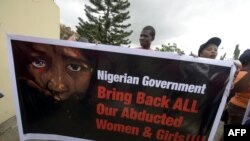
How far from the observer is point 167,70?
2.35 metres

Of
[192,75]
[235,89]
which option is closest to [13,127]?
[192,75]

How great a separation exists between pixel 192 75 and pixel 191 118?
0.46 meters

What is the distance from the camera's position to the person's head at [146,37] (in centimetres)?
342

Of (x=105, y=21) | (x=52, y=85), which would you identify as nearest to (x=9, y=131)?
(x=52, y=85)

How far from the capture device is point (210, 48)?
2.96 m

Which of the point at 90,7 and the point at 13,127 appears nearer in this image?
the point at 13,127

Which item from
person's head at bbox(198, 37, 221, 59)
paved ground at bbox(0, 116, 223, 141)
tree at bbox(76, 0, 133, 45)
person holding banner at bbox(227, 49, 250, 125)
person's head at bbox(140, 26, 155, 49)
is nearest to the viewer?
person holding banner at bbox(227, 49, 250, 125)

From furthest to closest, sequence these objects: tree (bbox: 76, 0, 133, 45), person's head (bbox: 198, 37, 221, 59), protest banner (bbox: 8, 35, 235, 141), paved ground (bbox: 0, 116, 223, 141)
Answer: tree (bbox: 76, 0, 133, 45) < paved ground (bbox: 0, 116, 223, 141) < person's head (bbox: 198, 37, 221, 59) < protest banner (bbox: 8, 35, 235, 141)

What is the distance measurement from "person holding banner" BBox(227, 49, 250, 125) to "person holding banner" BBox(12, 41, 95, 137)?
5.66 feet

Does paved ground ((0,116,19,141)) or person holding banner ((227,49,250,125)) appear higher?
person holding banner ((227,49,250,125))

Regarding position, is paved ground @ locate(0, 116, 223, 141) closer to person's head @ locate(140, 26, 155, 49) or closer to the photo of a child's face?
the photo of a child's face

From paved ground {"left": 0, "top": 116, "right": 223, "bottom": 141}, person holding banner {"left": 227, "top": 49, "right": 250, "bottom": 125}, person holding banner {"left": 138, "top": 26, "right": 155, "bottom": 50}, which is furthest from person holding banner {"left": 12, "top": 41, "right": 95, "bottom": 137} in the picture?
person holding banner {"left": 227, "top": 49, "right": 250, "bottom": 125}

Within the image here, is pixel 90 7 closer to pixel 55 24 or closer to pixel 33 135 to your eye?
pixel 55 24

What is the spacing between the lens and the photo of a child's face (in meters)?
2.47
